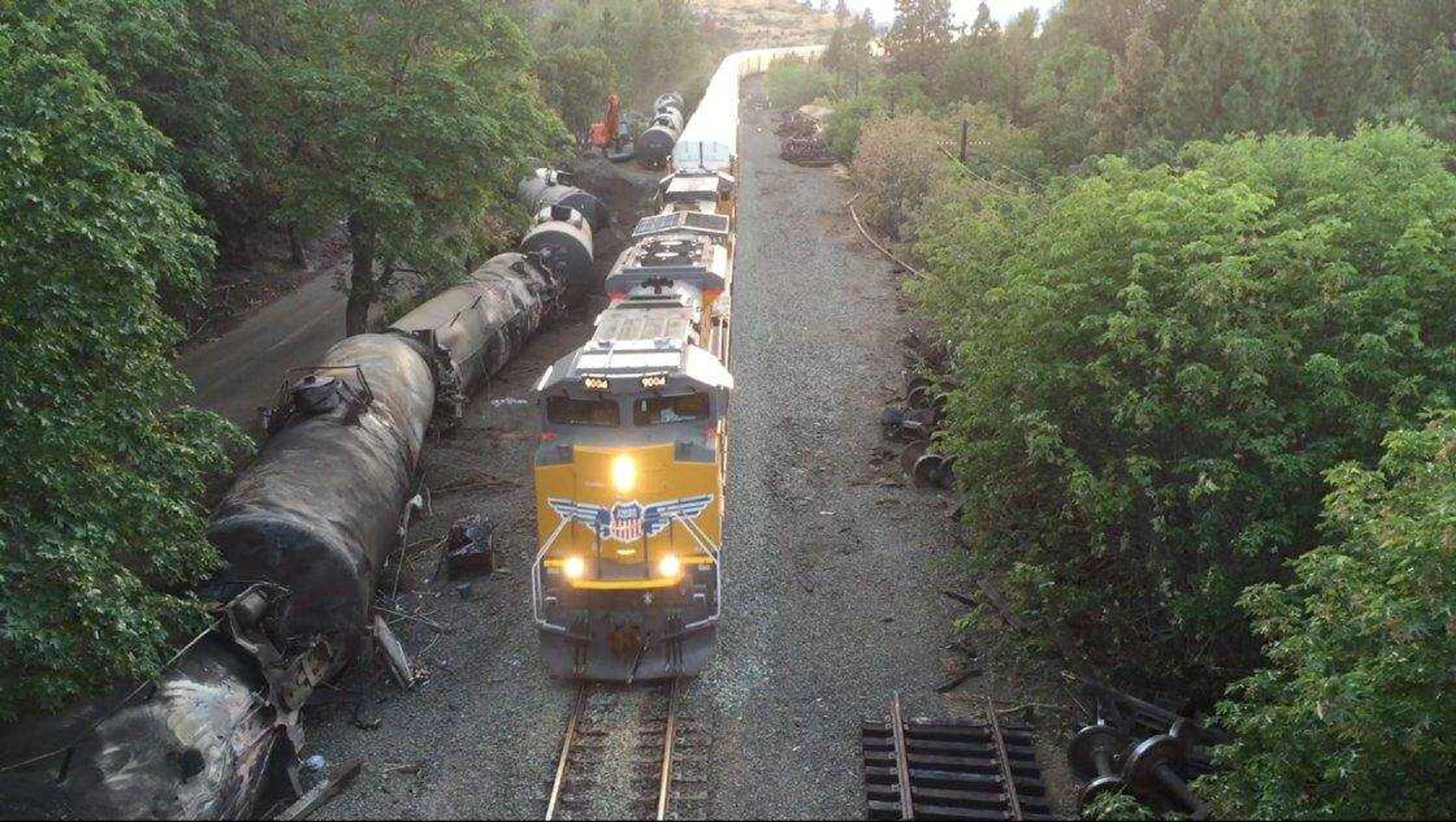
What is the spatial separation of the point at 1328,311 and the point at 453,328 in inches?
658

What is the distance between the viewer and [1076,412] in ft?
42.4

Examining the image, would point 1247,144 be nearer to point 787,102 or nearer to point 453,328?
point 453,328

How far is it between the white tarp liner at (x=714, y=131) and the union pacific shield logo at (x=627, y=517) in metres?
20.4

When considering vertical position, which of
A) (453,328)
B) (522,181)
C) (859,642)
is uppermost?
(522,181)

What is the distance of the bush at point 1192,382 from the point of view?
445 inches

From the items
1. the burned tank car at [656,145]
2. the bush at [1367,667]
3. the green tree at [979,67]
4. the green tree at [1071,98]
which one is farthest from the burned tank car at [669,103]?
the bush at [1367,667]

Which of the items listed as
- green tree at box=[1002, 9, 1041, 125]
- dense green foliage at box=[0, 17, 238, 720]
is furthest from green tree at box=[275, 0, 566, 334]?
green tree at box=[1002, 9, 1041, 125]

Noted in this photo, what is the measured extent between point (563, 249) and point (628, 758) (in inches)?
774

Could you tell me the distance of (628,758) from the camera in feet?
37.6

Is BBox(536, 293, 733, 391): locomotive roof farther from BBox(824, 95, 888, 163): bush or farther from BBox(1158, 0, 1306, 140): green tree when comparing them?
BBox(824, 95, 888, 163): bush

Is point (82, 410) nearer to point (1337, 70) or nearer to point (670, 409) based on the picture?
point (670, 409)

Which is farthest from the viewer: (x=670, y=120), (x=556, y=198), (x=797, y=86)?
(x=797, y=86)

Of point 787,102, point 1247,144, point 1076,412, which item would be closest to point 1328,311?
point 1076,412

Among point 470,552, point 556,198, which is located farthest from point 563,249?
point 470,552
